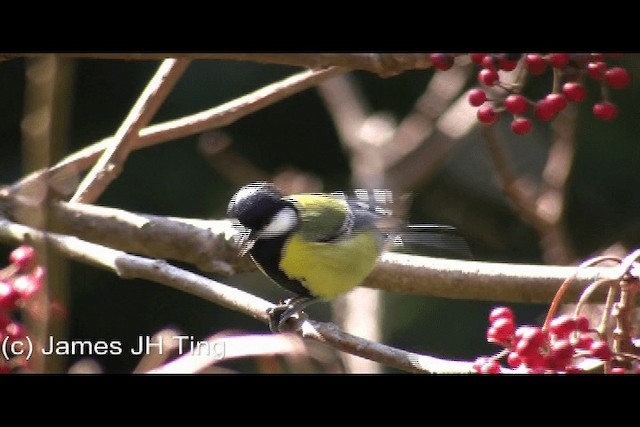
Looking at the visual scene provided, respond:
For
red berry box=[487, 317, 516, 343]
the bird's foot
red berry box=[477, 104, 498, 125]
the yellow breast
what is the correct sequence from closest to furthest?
red berry box=[487, 317, 516, 343] < red berry box=[477, 104, 498, 125] < the bird's foot < the yellow breast

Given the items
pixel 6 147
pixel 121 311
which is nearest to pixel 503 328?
pixel 121 311

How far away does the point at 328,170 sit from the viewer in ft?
8.19

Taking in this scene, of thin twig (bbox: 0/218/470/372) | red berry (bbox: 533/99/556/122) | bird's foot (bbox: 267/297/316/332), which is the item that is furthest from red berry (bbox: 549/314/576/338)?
bird's foot (bbox: 267/297/316/332)

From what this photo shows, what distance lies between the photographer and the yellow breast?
1409 mm

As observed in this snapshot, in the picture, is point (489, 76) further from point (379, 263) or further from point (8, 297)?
point (8, 297)

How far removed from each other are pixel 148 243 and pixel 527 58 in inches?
26.7

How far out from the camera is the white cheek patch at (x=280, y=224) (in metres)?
1.35

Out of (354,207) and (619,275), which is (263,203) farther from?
(619,275)

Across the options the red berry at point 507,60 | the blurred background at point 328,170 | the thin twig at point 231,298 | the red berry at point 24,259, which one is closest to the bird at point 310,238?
the thin twig at point 231,298

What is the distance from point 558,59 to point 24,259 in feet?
2.43

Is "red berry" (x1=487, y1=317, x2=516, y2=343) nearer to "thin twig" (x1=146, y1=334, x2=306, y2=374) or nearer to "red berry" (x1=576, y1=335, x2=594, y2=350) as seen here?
"red berry" (x1=576, y1=335, x2=594, y2=350)

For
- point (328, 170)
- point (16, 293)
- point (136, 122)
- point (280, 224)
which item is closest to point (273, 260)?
point (280, 224)

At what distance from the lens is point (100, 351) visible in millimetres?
1518

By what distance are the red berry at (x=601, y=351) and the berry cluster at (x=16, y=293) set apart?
661 mm
